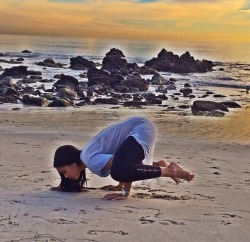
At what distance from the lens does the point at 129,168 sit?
4875 mm

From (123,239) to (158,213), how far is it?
0.74 meters

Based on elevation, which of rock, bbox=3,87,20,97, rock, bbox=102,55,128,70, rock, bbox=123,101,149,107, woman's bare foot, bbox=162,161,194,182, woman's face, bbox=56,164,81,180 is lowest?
rock, bbox=123,101,149,107

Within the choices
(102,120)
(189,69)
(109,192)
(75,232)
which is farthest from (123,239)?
(189,69)

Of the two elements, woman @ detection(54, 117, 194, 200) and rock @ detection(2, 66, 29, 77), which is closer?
woman @ detection(54, 117, 194, 200)

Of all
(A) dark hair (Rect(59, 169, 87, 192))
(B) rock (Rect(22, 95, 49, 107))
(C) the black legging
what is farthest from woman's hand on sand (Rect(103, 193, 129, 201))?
(B) rock (Rect(22, 95, 49, 107))

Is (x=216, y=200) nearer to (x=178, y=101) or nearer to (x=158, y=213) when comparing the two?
(x=158, y=213)

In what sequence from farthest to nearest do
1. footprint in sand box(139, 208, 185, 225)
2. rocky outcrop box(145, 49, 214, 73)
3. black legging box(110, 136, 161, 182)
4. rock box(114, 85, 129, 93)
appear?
rocky outcrop box(145, 49, 214, 73), rock box(114, 85, 129, 93), black legging box(110, 136, 161, 182), footprint in sand box(139, 208, 185, 225)

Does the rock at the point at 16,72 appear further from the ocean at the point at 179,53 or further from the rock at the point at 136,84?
the rock at the point at 136,84

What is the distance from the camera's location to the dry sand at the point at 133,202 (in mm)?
4191

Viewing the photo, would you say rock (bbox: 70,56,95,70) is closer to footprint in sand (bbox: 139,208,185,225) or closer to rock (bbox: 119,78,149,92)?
rock (bbox: 119,78,149,92)

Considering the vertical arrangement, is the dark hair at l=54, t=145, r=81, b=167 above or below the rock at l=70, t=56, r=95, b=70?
above

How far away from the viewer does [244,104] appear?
19438 millimetres

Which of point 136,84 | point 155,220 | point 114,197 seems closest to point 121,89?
point 136,84

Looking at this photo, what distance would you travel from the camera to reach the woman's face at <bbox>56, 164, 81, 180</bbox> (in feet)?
17.0
